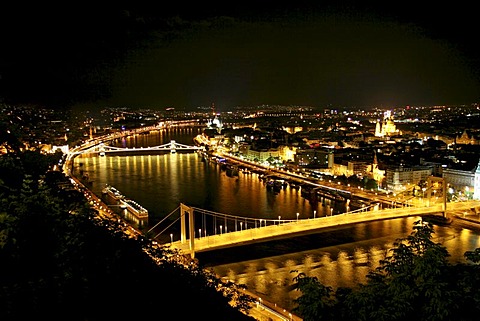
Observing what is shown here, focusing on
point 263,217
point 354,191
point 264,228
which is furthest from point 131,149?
point 264,228

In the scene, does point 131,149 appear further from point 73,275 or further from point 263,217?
point 73,275

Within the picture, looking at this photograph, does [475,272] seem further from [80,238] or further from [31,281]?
[31,281]

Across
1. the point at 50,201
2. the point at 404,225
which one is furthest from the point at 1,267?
the point at 404,225

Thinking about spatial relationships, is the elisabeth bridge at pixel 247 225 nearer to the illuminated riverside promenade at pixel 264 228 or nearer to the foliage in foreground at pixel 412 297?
the illuminated riverside promenade at pixel 264 228

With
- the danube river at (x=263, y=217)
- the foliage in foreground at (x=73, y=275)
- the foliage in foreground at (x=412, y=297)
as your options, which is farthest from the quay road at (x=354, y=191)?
the foliage in foreground at (x=73, y=275)

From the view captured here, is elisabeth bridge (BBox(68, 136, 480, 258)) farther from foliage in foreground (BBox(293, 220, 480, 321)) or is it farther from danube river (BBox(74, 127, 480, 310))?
foliage in foreground (BBox(293, 220, 480, 321))

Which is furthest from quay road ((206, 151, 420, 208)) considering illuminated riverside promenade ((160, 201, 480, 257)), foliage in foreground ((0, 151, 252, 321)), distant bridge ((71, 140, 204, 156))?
foliage in foreground ((0, 151, 252, 321))
